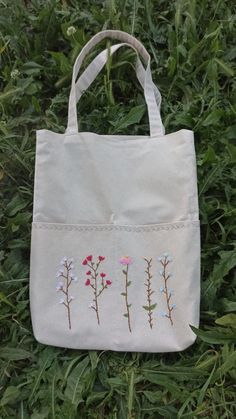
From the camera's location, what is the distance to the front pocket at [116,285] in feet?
4.04

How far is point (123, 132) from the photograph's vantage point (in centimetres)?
139

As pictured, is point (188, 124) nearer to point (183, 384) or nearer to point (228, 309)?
point (228, 309)

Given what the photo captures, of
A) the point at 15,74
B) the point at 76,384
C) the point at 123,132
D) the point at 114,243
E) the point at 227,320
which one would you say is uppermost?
the point at 15,74

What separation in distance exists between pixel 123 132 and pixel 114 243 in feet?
1.02

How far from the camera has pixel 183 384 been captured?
48.0 inches

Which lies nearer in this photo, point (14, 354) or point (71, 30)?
point (14, 354)

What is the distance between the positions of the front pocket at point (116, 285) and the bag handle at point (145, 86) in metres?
0.25

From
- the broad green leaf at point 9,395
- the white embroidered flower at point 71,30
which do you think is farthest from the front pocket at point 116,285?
the white embroidered flower at point 71,30

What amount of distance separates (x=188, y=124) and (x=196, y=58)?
21cm

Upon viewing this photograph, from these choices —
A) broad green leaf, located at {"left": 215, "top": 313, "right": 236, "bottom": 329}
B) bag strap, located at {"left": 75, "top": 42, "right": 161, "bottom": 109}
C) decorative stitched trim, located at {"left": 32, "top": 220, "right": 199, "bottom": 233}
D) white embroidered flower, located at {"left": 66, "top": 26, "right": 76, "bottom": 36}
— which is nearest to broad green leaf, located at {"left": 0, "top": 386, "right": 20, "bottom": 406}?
decorative stitched trim, located at {"left": 32, "top": 220, "right": 199, "bottom": 233}

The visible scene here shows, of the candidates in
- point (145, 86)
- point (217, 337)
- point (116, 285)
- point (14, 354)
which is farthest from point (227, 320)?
point (145, 86)

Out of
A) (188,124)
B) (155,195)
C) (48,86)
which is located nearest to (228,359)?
(155,195)

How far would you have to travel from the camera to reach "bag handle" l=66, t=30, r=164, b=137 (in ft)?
4.33

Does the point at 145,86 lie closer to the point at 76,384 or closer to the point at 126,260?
the point at 126,260
